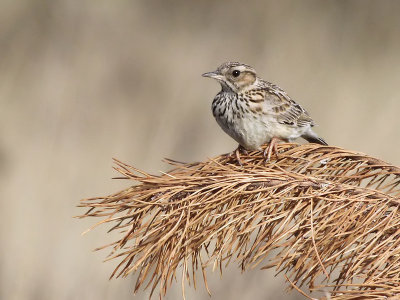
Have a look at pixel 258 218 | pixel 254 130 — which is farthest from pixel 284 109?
pixel 258 218

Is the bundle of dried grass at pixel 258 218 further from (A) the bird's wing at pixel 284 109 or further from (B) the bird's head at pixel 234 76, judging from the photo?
(B) the bird's head at pixel 234 76

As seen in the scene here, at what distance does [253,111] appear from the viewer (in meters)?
2.36

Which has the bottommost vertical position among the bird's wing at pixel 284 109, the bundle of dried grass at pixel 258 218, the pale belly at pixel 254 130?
the bundle of dried grass at pixel 258 218

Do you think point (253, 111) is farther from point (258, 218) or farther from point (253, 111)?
point (258, 218)

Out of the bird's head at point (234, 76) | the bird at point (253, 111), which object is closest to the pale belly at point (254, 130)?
the bird at point (253, 111)

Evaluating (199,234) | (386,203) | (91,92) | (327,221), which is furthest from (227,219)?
(91,92)

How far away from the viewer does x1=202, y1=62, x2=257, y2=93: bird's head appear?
2.52 meters

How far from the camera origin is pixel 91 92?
10.4 feet

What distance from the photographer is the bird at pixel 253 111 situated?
87.4 inches

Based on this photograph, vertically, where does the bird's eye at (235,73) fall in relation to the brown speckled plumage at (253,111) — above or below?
above

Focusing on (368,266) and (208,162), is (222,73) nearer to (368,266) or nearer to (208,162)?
(208,162)

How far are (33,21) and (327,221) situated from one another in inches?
90.6

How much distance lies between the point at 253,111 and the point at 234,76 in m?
0.24

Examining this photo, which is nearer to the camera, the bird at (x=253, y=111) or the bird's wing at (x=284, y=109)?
the bird at (x=253, y=111)
